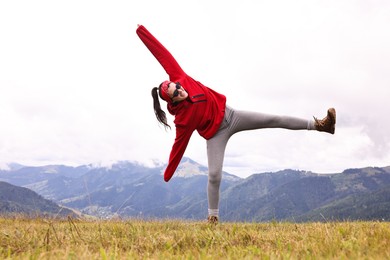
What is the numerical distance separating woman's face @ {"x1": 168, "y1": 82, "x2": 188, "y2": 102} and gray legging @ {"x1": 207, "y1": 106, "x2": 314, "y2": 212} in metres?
1.03

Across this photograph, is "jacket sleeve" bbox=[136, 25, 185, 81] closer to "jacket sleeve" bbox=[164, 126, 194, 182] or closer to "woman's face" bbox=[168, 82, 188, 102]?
"woman's face" bbox=[168, 82, 188, 102]

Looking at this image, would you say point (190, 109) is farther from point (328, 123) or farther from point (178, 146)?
point (328, 123)

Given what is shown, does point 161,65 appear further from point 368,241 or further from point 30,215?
point 30,215

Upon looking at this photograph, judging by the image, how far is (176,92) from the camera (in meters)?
6.78

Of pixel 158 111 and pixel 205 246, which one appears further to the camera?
pixel 158 111

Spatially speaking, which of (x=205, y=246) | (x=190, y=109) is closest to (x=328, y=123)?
(x=190, y=109)

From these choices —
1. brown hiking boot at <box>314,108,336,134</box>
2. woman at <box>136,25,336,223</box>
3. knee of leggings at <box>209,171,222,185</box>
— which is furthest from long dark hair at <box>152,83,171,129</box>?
brown hiking boot at <box>314,108,336,134</box>

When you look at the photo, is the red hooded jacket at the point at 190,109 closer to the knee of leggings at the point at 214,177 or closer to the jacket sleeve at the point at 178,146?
the jacket sleeve at the point at 178,146

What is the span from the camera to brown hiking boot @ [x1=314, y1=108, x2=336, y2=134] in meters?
6.98

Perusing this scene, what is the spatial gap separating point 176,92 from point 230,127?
1.36 metres

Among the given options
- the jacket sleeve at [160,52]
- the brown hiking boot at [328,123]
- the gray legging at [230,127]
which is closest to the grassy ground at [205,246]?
the gray legging at [230,127]

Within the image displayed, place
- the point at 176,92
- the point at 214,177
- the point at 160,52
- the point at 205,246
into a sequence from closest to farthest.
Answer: the point at 205,246 → the point at 176,92 → the point at 214,177 → the point at 160,52

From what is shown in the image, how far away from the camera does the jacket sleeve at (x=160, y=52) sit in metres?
7.54

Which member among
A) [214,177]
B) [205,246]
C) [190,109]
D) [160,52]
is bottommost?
[205,246]
